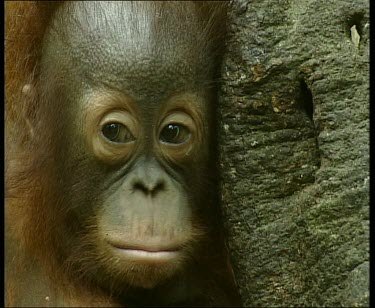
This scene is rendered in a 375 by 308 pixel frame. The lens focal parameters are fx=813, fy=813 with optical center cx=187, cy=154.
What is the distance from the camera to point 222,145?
2783mm

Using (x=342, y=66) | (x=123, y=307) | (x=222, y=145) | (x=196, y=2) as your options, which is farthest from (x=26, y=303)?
(x=342, y=66)

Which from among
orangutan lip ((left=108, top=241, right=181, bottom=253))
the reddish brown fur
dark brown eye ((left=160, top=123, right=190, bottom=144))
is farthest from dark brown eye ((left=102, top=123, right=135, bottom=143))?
orangutan lip ((left=108, top=241, right=181, bottom=253))

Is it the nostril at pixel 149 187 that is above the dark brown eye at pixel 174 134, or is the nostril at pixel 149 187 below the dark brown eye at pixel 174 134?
below

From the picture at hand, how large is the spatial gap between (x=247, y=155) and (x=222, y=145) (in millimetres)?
141

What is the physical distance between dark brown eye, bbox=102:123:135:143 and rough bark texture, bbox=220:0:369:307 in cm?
33

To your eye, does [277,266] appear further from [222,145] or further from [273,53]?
[273,53]

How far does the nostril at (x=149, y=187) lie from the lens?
9.09 ft

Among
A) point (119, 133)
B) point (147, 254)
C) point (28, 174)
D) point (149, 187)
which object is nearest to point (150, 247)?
point (147, 254)

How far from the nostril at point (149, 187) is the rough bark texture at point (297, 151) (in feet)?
0.74

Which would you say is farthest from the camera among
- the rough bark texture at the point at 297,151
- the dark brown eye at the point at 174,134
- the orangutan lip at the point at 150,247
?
the dark brown eye at the point at 174,134

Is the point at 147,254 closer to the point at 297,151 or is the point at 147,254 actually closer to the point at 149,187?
the point at 149,187

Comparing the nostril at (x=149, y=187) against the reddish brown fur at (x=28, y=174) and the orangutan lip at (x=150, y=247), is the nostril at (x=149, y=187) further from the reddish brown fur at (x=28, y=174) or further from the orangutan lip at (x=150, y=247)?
the reddish brown fur at (x=28, y=174)

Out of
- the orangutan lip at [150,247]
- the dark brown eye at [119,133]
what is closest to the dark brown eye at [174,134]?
the dark brown eye at [119,133]

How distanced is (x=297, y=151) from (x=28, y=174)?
1048mm
